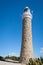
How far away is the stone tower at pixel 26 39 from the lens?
24.1 m

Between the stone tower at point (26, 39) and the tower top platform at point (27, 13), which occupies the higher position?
the tower top platform at point (27, 13)

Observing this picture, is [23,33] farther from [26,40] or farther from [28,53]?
[28,53]

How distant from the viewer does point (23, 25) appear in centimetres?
2553

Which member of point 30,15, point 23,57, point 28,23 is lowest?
point 23,57

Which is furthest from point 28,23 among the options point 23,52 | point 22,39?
point 23,52

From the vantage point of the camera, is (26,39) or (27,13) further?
(27,13)

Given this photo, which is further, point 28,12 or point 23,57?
point 28,12

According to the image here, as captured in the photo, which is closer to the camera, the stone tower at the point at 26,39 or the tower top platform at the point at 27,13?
the stone tower at the point at 26,39

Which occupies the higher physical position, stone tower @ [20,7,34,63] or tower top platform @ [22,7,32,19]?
tower top platform @ [22,7,32,19]

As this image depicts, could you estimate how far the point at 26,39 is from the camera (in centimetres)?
2452

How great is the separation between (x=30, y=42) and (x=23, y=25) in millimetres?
3187

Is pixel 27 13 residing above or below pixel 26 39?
above

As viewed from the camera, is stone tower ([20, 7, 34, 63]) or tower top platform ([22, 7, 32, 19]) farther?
tower top platform ([22, 7, 32, 19])

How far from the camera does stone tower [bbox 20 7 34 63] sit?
24094 mm
